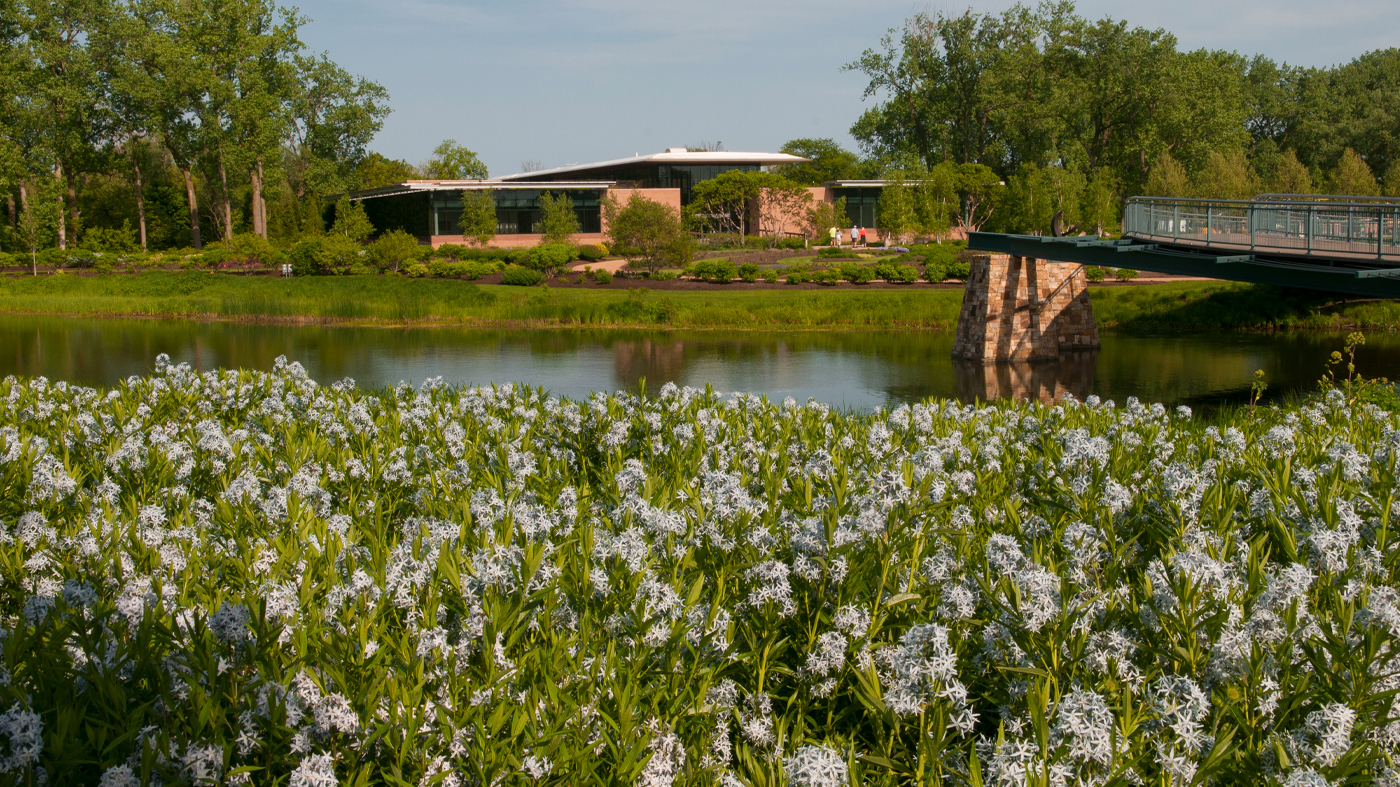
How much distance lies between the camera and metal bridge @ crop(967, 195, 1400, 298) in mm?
16422

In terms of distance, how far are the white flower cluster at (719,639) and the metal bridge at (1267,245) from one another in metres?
13.5

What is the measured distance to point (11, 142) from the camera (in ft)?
172

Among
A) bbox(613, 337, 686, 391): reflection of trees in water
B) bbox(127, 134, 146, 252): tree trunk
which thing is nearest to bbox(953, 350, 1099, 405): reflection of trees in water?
bbox(613, 337, 686, 391): reflection of trees in water

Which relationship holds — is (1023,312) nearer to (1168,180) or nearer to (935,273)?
(935,273)

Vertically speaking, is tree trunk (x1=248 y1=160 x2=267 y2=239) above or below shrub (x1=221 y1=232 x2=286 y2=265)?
above

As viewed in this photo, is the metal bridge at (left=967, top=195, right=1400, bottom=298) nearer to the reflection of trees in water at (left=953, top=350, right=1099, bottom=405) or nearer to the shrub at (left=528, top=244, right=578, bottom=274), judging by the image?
the reflection of trees in water at (left=953, top=350, right=1099, bottom=405)

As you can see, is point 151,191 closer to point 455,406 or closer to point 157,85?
point 157,85

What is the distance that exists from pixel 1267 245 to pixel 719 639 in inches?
762

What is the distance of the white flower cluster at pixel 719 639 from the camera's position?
276 cm

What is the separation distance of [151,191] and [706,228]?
111 ft

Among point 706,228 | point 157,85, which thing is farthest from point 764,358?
point 157,85

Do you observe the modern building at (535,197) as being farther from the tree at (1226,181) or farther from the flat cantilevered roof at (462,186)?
the tree at (1226,181)

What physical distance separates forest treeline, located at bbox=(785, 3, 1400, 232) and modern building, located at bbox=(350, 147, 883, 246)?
180 inches

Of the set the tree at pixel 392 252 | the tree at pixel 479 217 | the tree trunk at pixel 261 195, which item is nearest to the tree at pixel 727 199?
the tree at pixel 479 217
